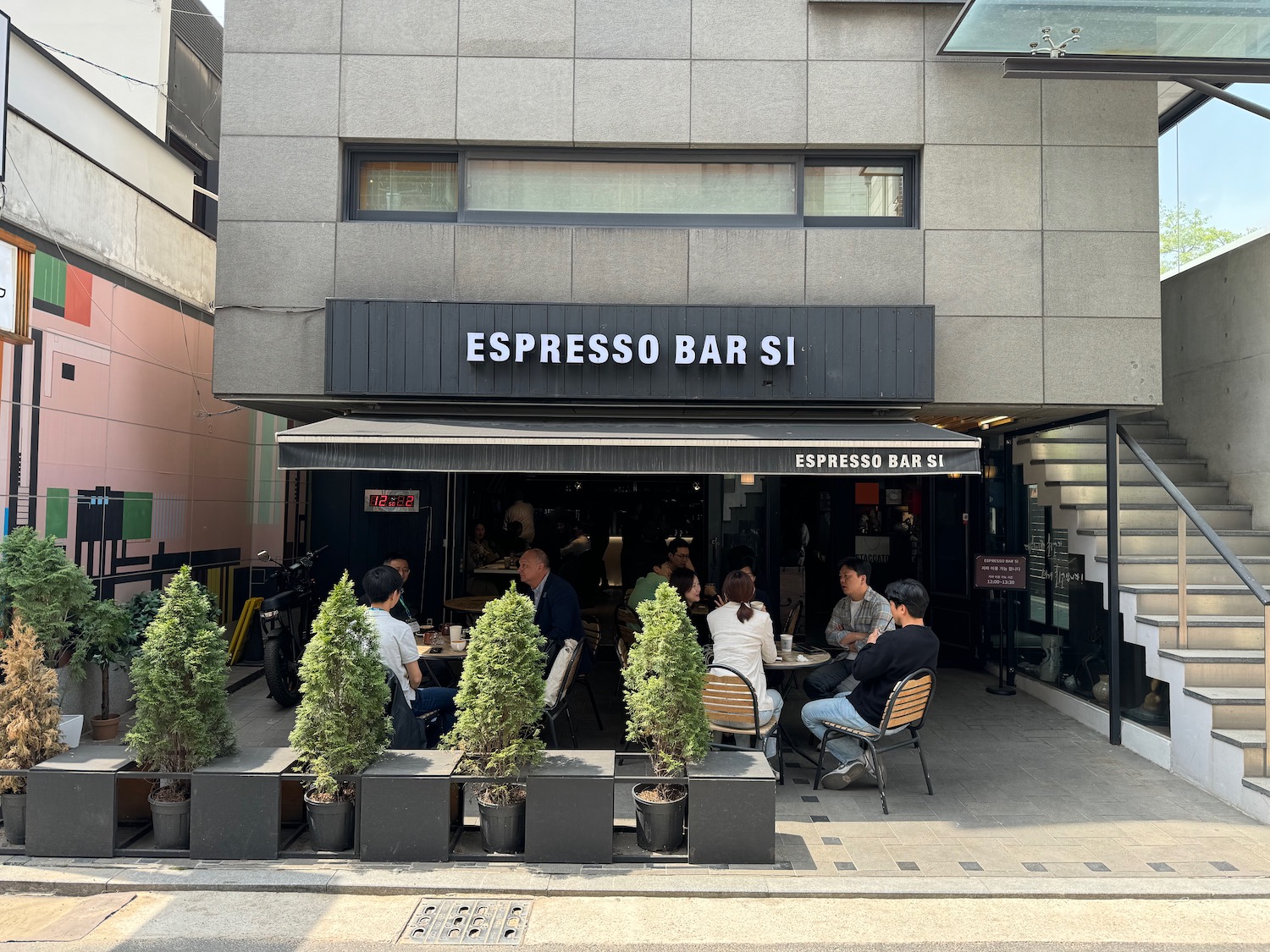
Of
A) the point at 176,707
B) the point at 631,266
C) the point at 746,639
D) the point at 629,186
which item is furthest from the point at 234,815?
the point at 629,186

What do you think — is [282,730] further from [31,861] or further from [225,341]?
[225,341]

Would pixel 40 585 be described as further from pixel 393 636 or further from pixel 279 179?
pixel 279 179

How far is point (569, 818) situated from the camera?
467cm

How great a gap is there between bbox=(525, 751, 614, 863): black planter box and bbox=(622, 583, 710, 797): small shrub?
37cm

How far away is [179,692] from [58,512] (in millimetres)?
3786

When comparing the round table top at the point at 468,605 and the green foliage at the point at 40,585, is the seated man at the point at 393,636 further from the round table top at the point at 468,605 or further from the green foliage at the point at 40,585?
the round table top at the point at 468,605

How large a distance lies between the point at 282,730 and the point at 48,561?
2290 mm

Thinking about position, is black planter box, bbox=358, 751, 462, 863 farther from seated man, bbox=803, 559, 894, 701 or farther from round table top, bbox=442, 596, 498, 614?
round table top, bbox=442, 596, 498, 614

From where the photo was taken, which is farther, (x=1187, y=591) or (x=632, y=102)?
(x=632, y=102)

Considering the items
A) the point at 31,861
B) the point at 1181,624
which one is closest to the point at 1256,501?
the point at 1181,624

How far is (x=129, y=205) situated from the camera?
28.0ft

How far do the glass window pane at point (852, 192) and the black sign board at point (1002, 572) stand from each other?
3519mm

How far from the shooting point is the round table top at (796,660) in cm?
638

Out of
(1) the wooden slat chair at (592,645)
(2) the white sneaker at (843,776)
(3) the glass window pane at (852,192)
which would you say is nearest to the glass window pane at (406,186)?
(3) the glass window pane at (852,192)
